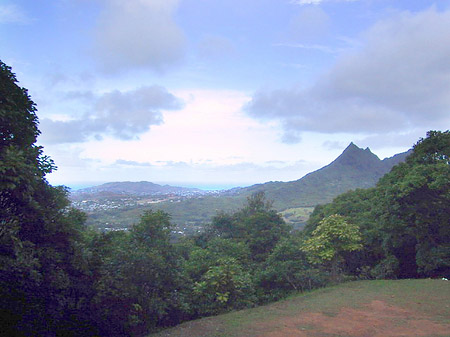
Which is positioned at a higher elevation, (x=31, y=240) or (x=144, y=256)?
(x=31, y=240)

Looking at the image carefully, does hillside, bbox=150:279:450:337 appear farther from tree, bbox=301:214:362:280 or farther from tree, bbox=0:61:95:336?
tree, bbox=0:61:95:336

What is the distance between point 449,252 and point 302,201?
60852 mm

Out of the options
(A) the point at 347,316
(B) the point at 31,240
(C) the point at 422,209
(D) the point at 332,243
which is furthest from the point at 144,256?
(C) the point at 422,209

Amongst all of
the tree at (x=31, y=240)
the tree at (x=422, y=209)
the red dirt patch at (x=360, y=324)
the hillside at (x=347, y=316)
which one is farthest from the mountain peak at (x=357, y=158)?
the tree at (x=31, y=240)

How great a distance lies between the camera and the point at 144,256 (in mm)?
8148

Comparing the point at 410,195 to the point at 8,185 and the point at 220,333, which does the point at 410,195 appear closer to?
the point at 220,333

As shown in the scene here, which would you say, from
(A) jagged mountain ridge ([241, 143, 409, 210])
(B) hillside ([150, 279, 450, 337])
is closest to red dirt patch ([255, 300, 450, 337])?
(B) hillside ([150, 279, 450, 337])

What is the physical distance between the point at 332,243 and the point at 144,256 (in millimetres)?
8334

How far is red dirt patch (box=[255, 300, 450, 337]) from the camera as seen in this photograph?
22.8ft

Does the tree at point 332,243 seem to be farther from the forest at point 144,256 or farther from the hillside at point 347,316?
the hillside at point 347,316

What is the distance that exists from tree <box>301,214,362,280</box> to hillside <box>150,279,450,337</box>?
6.77 ft

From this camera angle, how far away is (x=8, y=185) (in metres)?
4.82

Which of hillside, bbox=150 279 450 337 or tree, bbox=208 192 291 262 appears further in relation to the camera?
tree, bbox=208 192 291 262

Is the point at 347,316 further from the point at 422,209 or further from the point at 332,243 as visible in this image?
the point at 422,209
